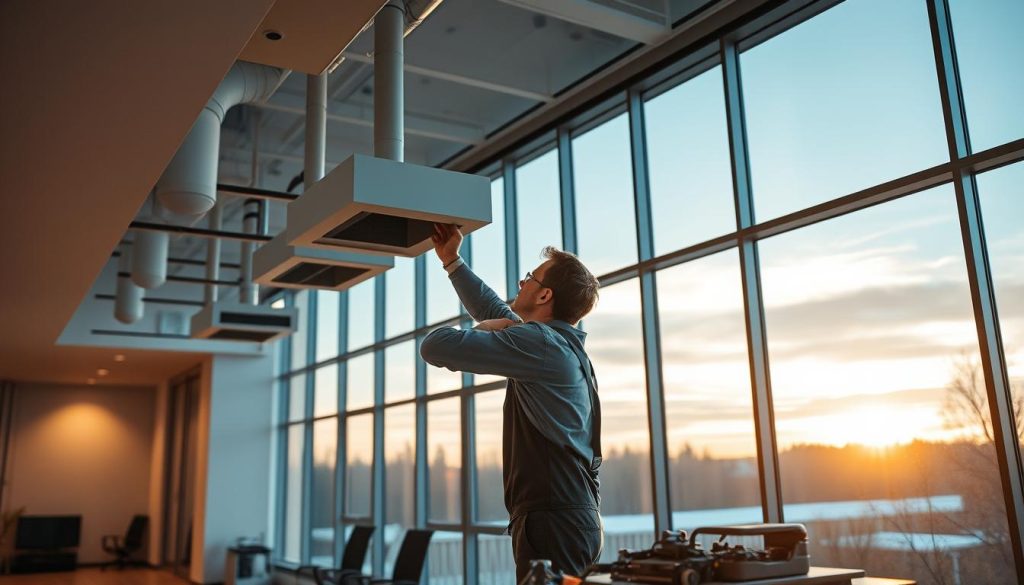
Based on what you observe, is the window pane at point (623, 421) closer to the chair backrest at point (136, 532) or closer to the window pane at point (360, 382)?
the window pane at point (360, 382)

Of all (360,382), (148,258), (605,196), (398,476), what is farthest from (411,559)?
(148,258)

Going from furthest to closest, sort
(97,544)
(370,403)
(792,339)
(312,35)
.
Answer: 1. (97,544)
2. (370,403)
3. (792,339)
4. (312,35)

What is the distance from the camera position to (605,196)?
5.63 meters

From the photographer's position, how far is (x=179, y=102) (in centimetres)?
356

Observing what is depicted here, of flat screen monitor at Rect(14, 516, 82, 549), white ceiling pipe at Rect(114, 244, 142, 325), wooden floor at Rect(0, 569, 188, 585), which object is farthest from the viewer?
flat screen monitor at Rect(14, 516, 82, 549)

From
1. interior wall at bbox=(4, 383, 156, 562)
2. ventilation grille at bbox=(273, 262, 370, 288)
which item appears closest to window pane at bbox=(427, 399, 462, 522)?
ventilation grille at bbox=(273, 262, 370, 288)

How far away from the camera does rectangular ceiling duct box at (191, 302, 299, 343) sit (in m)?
6.75

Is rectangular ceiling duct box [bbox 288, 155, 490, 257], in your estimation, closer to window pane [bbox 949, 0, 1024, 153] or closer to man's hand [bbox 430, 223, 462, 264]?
man's hand [bbox 430, 223, 462, 264]

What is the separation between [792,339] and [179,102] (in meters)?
3.14

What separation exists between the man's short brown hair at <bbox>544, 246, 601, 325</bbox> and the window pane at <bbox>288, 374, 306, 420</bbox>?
8.78m

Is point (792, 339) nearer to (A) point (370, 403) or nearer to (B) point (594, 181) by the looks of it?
(B) point (594, 181)

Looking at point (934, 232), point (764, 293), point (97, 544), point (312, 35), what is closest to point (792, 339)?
point (764, 293)

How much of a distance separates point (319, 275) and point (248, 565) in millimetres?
6631

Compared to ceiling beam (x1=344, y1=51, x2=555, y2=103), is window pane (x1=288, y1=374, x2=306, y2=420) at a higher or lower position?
lower
